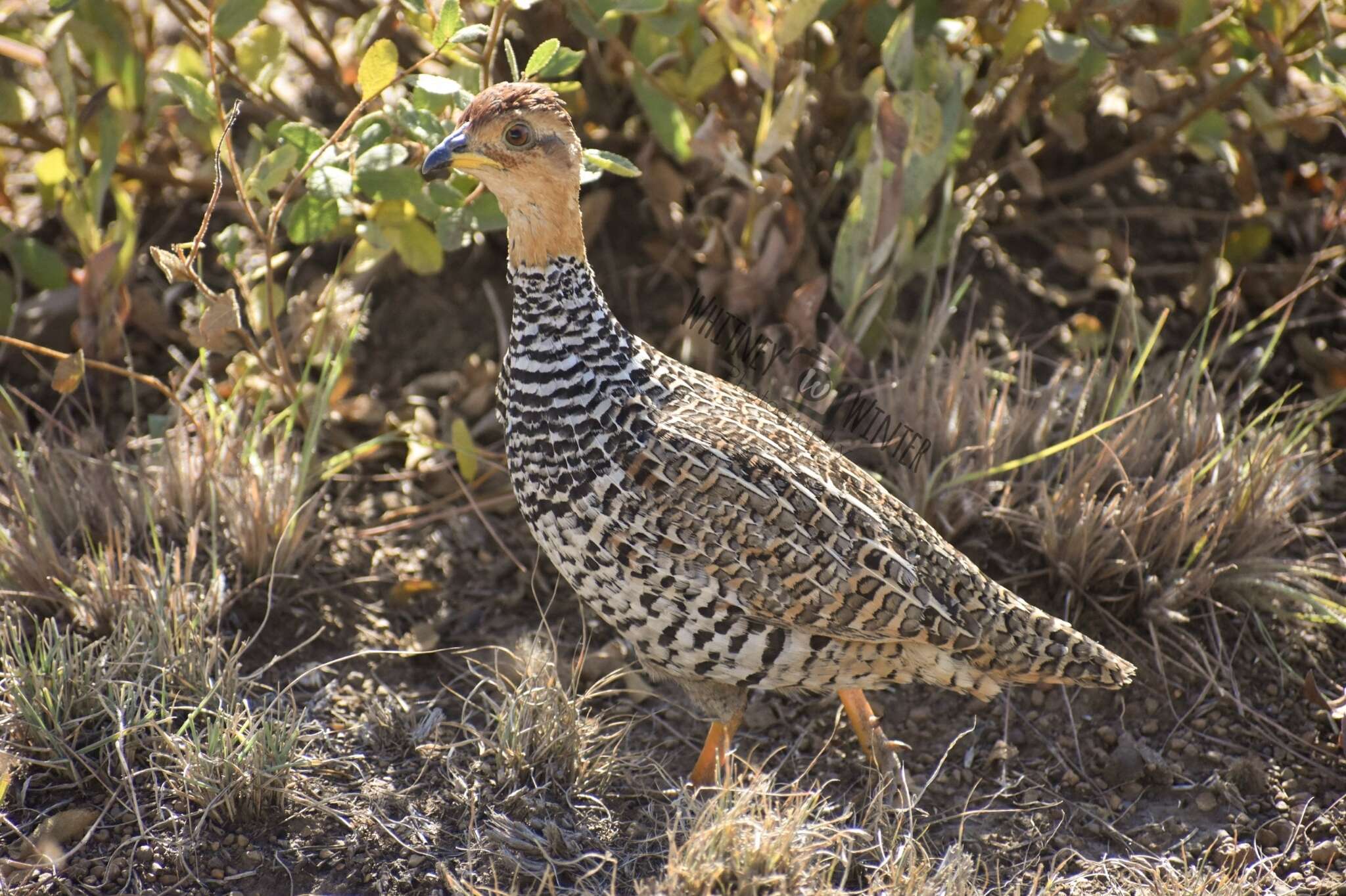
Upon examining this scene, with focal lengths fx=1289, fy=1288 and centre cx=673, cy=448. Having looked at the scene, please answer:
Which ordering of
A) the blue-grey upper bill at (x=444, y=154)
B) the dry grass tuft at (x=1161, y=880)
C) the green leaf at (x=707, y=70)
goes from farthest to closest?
the green leaf at (x=707, y=70)
the blue-grey upper bill at (x=444, y=154)
the dry grass tuft at (x=1161, y=880)

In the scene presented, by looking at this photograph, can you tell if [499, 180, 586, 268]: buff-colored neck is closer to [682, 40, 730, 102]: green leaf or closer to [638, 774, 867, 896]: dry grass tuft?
[682, 40, 730, 102]: green leaf

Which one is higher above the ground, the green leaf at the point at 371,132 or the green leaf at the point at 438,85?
the green leaf at the point at 438,85

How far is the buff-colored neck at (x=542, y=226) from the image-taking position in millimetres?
3375

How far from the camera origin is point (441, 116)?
3984 millimetres

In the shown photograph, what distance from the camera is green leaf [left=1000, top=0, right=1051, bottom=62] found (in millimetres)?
4207

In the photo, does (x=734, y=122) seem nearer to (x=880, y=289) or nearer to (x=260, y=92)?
(x=880, y=289)

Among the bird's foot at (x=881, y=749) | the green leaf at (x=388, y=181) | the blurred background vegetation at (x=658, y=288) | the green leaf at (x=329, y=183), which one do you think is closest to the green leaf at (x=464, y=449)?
the blurred background vegetation at (x=658, y=288)

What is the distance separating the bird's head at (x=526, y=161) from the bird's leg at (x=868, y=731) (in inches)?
58.6

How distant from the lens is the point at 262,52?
4.21 meters

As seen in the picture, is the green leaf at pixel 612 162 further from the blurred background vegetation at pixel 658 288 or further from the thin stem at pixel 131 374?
the thin stem at pixel 131 374

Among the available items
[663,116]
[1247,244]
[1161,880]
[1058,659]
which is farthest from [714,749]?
[1247,244]

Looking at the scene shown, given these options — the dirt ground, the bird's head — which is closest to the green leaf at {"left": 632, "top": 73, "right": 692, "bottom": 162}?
the bird's head

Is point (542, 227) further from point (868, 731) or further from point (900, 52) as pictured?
point (868, 731)

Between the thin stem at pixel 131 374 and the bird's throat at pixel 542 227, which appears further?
the thin stem at pixel 131 374
